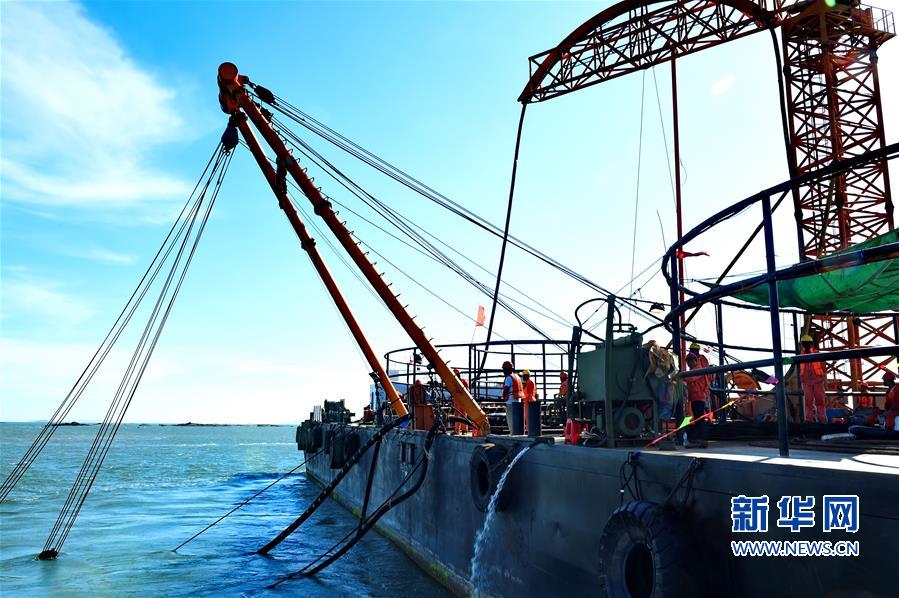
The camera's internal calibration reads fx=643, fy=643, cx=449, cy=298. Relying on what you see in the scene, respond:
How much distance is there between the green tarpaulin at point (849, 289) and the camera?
7574 mm

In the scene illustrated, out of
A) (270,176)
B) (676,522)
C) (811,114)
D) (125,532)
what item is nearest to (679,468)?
(676,522)

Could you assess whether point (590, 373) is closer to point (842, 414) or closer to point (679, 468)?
point (679, 468)

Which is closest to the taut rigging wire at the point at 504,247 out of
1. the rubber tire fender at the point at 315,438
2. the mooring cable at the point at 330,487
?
the mooring cable at the point at 330,487

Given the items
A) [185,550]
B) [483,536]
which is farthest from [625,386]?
[185,550]

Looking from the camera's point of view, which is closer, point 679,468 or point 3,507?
point 679,468

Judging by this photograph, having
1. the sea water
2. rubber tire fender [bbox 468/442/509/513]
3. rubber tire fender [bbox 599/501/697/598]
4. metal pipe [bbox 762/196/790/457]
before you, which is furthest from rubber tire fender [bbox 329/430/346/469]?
metal pipe [bbox 762/196/790/457]

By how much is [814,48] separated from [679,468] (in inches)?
1118

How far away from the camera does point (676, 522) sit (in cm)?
557

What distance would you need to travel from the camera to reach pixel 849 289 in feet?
26.4

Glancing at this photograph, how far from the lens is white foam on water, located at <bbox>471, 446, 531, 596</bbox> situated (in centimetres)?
925

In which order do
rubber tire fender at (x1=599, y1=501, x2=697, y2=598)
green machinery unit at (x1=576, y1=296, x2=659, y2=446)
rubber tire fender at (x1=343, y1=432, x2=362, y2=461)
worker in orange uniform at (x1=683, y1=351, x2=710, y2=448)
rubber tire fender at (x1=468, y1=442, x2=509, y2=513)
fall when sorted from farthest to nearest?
rubber tire fender at (x1=343, y1=432, x2=362, y2=461) → worker in orange uniform at (x1=683, y1=351, x2=710, y2=448) → rubber tire fender at (x1=468, y1=442, x2=509, y2=513) → green machinery unit at (x1=576, y1=296, x2=659, y2=446) → rubber tire fender at (x1=599, y1=501, x2=697, y2=598)

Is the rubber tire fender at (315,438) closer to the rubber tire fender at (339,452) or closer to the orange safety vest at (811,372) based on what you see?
the rubber tire fender at (339,452)

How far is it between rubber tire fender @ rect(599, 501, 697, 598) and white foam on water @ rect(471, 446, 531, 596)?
3049 mm

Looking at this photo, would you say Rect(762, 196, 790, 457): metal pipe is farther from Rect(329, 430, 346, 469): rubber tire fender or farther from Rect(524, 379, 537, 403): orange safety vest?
Rect(329, 430, 346, 469): rubber tire fender
